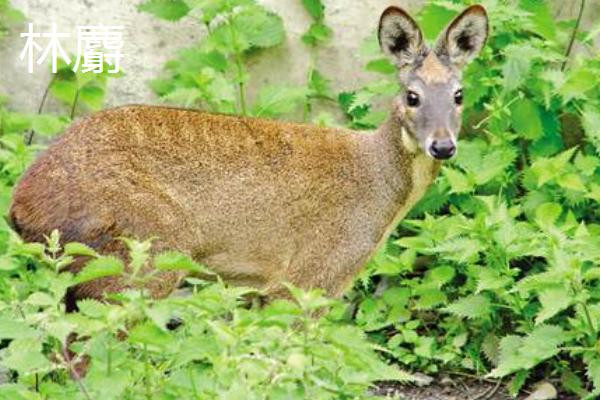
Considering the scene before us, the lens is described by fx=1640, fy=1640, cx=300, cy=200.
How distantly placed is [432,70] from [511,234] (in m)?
0.85

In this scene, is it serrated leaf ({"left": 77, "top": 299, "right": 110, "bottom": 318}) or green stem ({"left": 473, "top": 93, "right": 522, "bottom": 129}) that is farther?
green stem ({"left": 473, "top": 93, "right": 522, "bottom": 129})

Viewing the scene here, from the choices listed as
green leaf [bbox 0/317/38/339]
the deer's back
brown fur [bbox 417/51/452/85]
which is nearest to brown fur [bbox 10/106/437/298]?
the deer's back

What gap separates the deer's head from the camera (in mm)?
7227

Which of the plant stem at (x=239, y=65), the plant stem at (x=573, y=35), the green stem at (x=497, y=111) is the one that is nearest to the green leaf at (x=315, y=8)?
the plant stem at (x=239, y=65)

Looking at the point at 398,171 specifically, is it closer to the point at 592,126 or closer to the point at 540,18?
the point at 592,126

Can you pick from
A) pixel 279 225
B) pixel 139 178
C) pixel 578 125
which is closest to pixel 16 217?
pixel 139 178

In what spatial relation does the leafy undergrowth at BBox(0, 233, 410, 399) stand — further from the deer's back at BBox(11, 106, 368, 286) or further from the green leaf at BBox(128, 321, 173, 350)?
the deer's back at BBox(11, 106, 368, 286)

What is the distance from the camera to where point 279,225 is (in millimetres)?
7297

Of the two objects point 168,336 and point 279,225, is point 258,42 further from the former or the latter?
point 168,336

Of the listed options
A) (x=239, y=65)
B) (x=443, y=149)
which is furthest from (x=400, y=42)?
(x=239, y=65)

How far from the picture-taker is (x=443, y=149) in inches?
279

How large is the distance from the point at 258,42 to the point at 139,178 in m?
2.26

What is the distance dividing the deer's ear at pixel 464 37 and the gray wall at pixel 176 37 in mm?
1504

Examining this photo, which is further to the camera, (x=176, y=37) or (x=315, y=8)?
(x=176, y=37)
